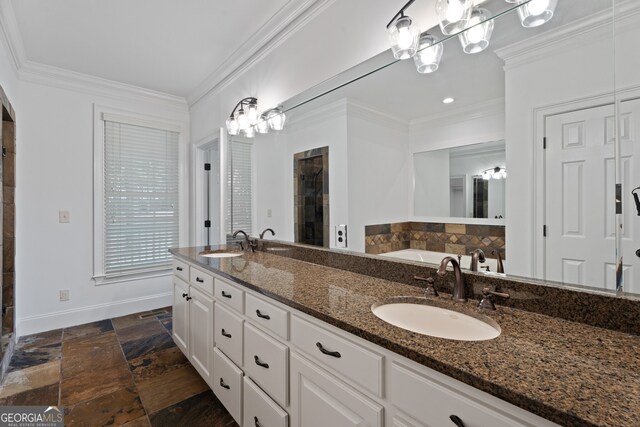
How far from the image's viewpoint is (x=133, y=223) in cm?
351

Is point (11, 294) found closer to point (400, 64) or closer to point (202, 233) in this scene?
point (202, 233)

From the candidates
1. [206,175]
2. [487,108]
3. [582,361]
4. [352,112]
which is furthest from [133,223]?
[582,361]

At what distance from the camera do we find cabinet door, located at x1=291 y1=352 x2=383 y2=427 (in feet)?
3.08

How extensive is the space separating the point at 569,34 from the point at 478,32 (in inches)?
13.3

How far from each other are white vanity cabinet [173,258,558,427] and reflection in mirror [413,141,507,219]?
737mm

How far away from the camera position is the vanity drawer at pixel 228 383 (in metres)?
1.58

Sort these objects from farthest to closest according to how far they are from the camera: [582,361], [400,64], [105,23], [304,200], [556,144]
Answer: [105,23], [304,200], [400,64], [556,144], [582,361]

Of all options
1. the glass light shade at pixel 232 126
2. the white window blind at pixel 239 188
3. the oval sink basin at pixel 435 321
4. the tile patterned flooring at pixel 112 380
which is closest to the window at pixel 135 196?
the tile patterned flooring at pixel 112 380

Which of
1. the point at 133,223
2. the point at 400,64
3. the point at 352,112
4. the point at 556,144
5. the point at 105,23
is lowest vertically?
the point at 133,223

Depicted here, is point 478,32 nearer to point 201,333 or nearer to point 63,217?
point 201,333

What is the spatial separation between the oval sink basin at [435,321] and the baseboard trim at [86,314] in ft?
11.2

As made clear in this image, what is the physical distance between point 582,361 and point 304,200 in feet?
5.28

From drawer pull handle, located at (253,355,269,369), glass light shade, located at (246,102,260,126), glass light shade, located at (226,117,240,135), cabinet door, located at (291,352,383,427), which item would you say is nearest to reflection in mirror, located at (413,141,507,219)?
cabinet door, located at (291,352,383,427)

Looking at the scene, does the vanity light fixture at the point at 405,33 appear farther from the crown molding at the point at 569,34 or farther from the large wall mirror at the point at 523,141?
the crown molding at the point at 569,34
